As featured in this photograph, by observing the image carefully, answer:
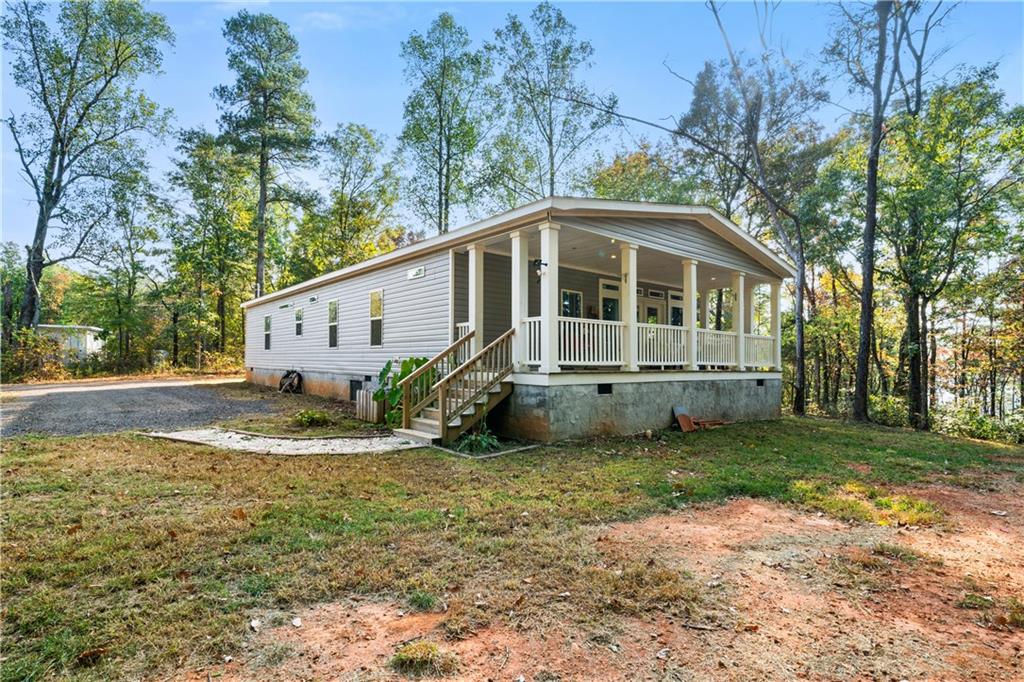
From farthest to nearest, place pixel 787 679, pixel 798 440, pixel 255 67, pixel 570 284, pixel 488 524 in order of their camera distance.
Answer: pixel 255 67, pixel 570 284, pixel 798 440, pixel 488 524, pixel 787 679

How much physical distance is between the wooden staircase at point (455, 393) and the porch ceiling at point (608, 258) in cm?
221

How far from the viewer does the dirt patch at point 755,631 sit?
7.11ft

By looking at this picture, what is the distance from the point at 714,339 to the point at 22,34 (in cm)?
2809

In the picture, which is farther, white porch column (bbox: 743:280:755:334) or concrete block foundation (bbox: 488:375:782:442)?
white porch column (bbox: 743:280:755:334)

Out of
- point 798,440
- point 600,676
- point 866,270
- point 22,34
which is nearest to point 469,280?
point 798,440

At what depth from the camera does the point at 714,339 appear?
11.1m

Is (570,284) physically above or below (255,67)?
below

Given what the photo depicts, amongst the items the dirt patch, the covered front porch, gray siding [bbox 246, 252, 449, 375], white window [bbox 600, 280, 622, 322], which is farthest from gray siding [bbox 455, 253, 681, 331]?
the dirt patch

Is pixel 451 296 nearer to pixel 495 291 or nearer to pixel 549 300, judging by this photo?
pixel 495 291

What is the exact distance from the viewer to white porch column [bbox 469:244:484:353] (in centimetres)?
926

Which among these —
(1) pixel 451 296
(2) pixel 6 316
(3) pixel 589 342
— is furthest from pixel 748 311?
(2) pixel 6 316

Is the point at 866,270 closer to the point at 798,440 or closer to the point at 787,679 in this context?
the point at 798,440

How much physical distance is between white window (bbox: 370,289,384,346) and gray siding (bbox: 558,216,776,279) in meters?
5.81

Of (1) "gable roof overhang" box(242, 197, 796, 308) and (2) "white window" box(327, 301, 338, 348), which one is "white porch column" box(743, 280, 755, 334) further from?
(2) "white window" box(327, 301, 338, 348)
